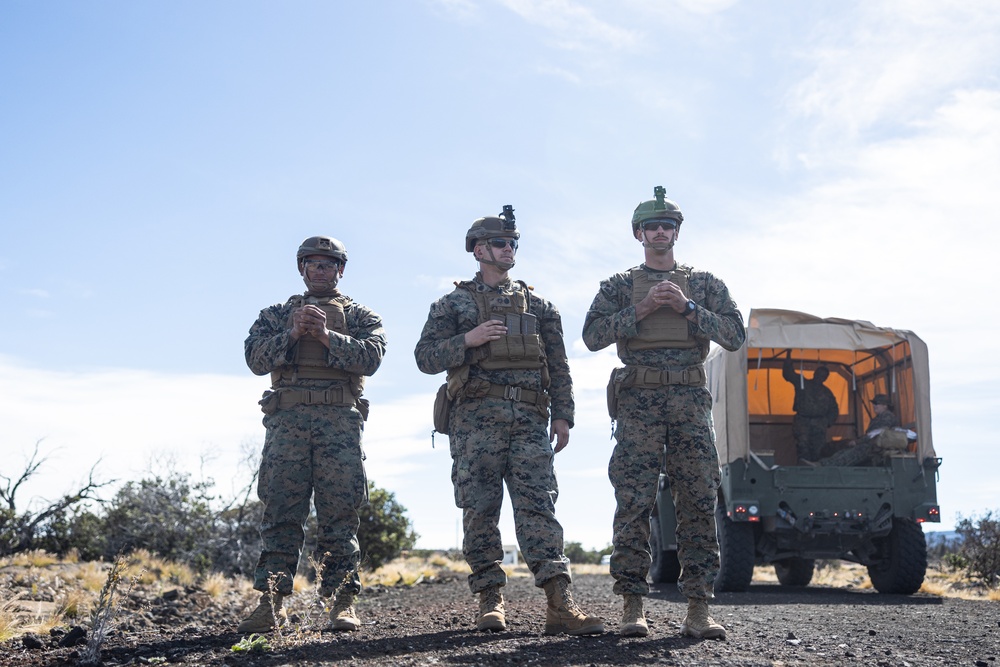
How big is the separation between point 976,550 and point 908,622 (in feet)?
25.9

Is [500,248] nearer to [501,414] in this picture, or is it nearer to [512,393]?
[512,393]

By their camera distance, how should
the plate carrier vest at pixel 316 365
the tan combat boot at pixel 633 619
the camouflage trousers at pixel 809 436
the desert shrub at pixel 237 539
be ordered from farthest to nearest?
the desert shrub at pixel 237 539
the camouflage trousers at pixel 809 436
the plate carrier vest at pixel 316 365
the tan combat boot at pixel 633 619

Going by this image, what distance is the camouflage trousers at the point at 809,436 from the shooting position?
10.5 m

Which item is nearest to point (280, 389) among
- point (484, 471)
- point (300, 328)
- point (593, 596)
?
point (300, 328)

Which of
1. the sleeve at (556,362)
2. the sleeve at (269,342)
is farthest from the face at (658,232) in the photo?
the sleeve at (269,342)

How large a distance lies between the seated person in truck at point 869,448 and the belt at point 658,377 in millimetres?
5510

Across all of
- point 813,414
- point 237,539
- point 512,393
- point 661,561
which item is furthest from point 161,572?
point 512,393

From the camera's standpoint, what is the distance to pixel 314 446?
17.8 ft

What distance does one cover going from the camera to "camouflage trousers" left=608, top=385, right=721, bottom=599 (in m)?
5.02

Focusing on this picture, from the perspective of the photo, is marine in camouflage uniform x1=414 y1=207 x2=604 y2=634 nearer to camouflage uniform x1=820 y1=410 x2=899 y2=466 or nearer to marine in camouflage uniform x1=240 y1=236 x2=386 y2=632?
marine in camouflage uniform x1=240 y1=236 x2=386 y2=632

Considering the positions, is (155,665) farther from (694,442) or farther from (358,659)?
(694,442)

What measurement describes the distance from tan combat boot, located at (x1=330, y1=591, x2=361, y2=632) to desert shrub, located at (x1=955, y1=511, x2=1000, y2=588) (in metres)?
9.89

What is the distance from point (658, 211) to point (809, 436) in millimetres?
6021

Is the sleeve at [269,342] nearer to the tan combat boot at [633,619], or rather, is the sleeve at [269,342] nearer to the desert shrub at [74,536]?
the tan combat boot at [633,619]
